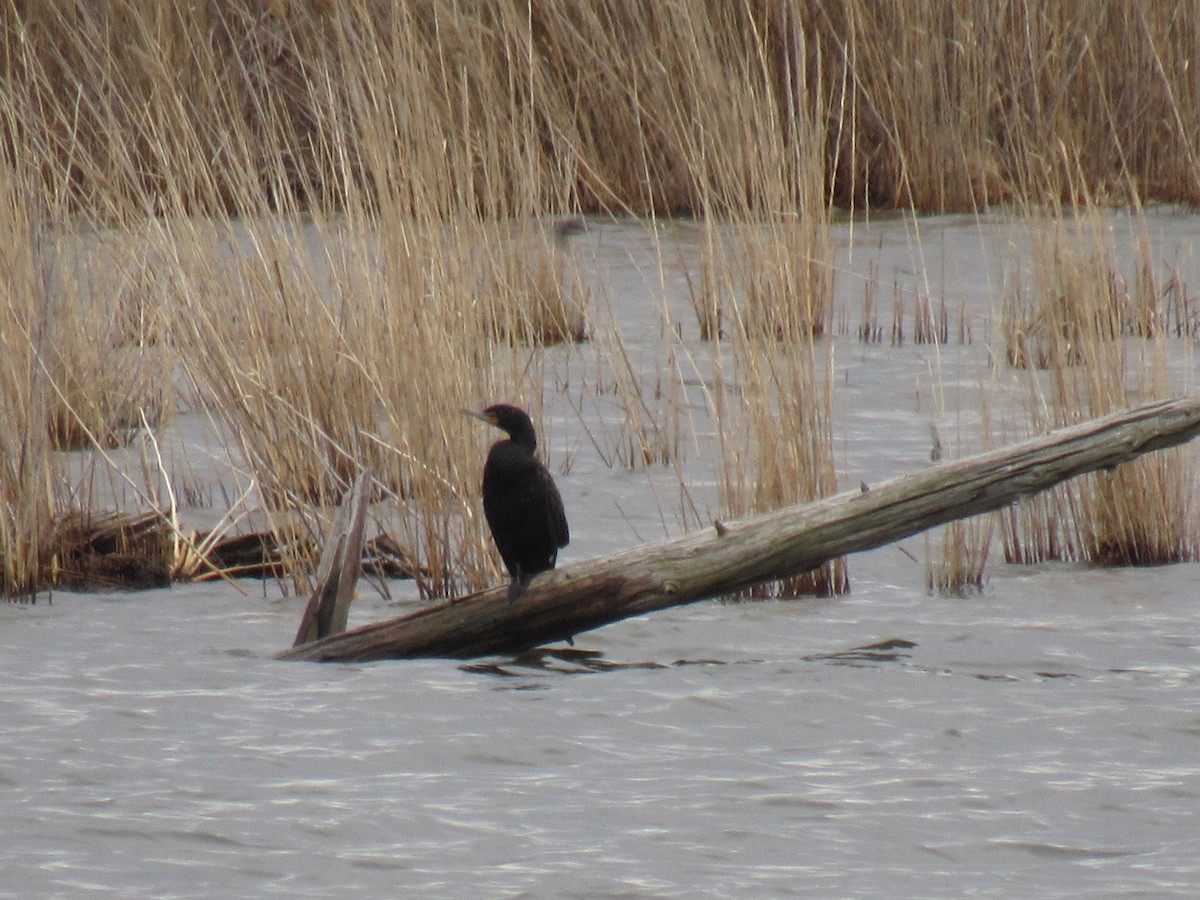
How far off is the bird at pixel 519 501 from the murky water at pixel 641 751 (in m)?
0.24

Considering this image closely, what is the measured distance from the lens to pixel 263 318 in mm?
5031

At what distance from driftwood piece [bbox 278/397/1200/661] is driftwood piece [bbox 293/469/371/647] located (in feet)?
0.20

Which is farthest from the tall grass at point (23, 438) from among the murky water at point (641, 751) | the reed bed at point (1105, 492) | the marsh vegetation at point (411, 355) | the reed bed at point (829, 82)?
the reed bed at point (829, 82)

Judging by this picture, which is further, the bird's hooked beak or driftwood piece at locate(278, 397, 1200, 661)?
the bird's hooked beak

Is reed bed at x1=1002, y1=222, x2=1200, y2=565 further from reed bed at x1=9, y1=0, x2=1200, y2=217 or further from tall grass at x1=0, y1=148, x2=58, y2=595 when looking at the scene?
reed bed at x1=9, y1=0, x2=1200, y2=217

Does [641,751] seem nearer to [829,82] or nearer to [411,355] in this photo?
[411,355]

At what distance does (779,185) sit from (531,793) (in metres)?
2.30

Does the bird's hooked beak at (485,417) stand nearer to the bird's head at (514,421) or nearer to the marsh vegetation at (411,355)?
the bird's head at (514,421)

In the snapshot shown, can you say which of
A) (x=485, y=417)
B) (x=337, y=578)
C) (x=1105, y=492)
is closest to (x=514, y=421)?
(x=485, y=417)

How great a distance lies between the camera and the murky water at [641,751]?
9.29 feet

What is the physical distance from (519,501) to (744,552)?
636 mm

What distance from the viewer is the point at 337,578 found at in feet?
13.0

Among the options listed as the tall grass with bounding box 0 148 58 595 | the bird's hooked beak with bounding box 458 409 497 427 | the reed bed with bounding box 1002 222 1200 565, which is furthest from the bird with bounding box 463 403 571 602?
the reed bed with bounding box 1002 222 1200 565

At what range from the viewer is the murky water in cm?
283
